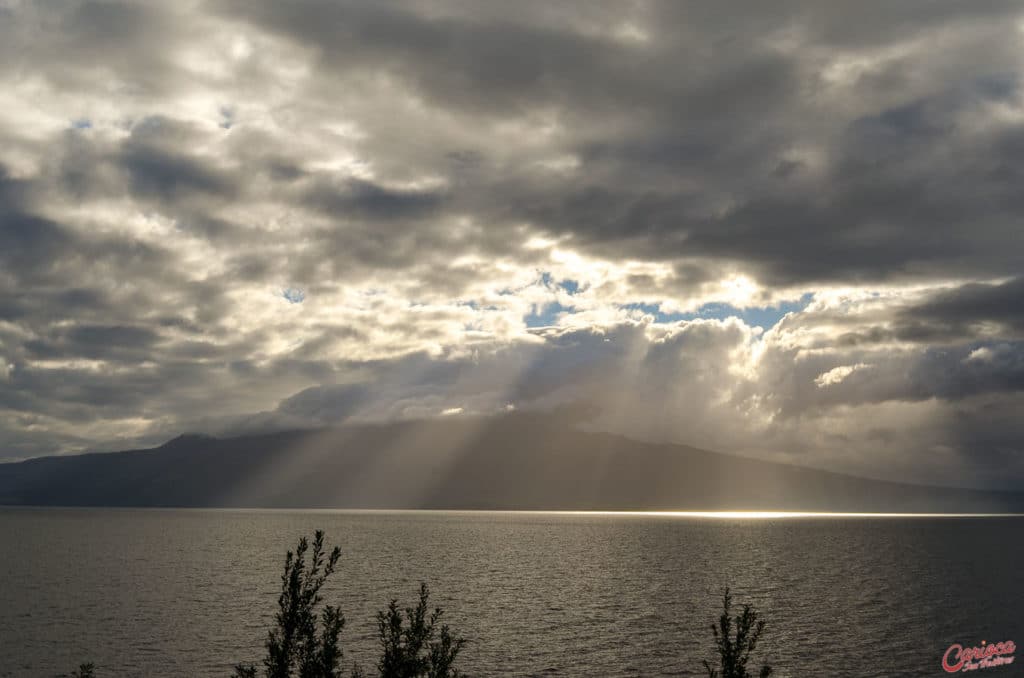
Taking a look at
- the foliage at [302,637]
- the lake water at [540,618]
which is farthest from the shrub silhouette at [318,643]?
the lake water at [540,618]

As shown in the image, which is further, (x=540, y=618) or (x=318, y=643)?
(x=540, y=618)

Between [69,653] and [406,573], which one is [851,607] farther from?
[69,653]

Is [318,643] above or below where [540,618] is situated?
above

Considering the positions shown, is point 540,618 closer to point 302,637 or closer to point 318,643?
point 318,643

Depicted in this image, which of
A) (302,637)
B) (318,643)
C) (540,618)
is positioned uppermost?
(302,637)

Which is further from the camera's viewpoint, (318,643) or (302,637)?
(318,643)

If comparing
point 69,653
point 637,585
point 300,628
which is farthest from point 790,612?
point 300,628

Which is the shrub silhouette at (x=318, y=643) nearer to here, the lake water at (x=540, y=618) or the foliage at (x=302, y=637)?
the foliage at (x=302, y=637)

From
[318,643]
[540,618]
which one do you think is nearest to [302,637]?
[318,643]

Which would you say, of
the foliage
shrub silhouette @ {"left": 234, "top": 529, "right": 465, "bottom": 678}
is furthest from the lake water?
the foliage

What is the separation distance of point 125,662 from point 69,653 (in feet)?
30.4

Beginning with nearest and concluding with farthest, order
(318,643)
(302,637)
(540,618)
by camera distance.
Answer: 1. (302,637)
2. (318,643)
3. (540,618)

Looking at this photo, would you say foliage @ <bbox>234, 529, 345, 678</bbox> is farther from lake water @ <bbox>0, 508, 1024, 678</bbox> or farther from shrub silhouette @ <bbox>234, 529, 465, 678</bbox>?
lake water @ <bbox>0, 508, 1024, 678</bbox>

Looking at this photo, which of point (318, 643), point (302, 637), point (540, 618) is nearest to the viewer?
point (302, 637)
